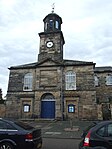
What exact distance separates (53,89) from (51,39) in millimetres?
8375

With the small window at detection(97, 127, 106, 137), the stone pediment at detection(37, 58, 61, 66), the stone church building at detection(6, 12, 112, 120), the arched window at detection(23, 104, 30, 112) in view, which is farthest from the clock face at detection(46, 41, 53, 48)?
the small window at detection(97, 127, 106, 137)

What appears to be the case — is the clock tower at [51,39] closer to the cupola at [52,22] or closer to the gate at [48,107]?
the cupola at [52,22]

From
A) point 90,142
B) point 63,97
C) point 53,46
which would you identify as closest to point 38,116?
point 63,97

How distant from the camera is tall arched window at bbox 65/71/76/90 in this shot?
87.8 ft

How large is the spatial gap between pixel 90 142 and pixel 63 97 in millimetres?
20165

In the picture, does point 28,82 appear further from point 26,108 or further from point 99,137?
point 99,137

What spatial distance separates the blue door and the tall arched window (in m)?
3.24

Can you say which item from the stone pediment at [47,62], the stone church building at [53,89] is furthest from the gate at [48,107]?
the stone pediment at [47,62]

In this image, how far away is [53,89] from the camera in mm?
26609

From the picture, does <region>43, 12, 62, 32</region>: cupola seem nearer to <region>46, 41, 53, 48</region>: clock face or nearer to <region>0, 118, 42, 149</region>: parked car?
<region>46, 41, 53, 48</region>: clock face

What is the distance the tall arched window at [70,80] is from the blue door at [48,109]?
3.24 meters

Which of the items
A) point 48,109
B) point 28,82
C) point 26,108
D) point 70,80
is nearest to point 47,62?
point 28,82

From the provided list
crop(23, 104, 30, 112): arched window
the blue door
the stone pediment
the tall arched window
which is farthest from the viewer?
the stone pediment

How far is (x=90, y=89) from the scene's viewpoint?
2591cm
